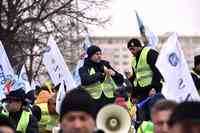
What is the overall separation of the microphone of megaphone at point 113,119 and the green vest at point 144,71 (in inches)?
92.8

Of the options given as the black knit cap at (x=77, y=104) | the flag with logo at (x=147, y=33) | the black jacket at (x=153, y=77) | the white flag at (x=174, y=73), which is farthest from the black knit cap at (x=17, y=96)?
the black knit cap at (x=77, y=104)

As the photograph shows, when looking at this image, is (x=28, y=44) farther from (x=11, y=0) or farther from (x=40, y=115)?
(x=40, y=115)

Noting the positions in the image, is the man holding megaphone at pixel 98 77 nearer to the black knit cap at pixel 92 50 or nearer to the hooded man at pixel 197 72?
the black knit cap at pixel 92 50

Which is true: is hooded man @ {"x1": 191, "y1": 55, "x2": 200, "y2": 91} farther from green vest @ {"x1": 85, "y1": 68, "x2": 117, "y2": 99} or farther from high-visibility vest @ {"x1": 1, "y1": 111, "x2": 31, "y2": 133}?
high-visibility vest @ {"x1": 1, "y1": 111, "x2": 31, "y2": 133}

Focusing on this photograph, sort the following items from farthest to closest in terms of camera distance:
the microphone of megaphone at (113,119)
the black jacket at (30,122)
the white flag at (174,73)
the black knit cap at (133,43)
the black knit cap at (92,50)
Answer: the black knit cap at (92,50), the black knit cap at (133,43), the black jacket at (30,122), the microphone of megaphone at (113,119), the white flag at (174,73)

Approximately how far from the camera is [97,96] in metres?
12.5

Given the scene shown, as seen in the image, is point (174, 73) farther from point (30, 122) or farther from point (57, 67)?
point (57, 67)

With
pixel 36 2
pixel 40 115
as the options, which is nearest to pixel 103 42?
pixel 36 2

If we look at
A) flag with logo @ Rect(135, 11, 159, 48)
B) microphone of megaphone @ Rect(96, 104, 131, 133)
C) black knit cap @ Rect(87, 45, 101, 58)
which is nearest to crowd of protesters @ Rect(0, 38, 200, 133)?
black knit cap @ Rect(87, 45, 101, 58)

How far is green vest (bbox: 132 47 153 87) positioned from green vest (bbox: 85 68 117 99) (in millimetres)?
1430

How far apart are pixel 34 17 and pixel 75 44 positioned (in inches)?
91.9

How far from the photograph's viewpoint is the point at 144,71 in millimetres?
11078

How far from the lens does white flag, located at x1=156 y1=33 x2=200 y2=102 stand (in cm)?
766

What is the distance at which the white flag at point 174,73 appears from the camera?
766 cm
